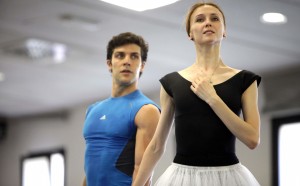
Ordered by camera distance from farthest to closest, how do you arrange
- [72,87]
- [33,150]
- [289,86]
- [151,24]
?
[33,150] → [72,87] → [289,86] → [151,24]

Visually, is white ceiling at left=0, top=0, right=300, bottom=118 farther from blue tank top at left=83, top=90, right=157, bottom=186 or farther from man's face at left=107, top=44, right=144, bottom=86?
blue tank top at left=83, top=90, right=157, bottom=186

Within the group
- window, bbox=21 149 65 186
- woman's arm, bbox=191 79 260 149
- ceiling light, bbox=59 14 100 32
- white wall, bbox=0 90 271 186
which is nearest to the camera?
woman's arm, bbox=191 79 260 149

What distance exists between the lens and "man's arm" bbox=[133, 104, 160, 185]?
2688 millimetres

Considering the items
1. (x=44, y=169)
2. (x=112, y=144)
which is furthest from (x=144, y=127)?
(x=44, y=169)

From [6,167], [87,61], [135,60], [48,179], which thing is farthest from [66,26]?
[6,167]

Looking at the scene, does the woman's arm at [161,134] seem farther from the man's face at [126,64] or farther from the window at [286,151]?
the window at [286,151]

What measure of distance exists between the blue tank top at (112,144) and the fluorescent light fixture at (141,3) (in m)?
1.78

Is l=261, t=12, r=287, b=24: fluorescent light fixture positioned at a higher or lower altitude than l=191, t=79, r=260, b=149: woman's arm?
higher

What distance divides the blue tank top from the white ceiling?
186 cm

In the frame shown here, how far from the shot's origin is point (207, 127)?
7.01 ft

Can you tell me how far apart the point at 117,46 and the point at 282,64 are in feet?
12.0

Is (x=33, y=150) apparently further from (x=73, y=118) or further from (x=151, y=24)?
(x=151, y=24)

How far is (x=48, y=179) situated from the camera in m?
9.36

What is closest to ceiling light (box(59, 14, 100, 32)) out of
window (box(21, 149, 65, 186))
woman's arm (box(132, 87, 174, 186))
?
woman's arm (box(132, 87, 174, 186))
